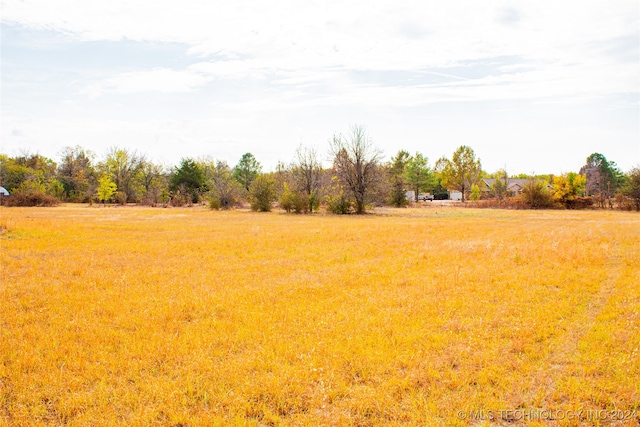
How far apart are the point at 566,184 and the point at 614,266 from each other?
4663 cm

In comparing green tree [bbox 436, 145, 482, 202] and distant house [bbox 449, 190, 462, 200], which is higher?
green tree [bbox 436, 145, 482, 202]

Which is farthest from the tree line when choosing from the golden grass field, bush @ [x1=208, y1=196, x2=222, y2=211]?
the golden grass field

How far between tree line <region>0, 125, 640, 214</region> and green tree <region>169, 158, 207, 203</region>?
0.16 meters

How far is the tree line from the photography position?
4431 centimetres

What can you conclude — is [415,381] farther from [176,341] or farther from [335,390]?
[176,341]

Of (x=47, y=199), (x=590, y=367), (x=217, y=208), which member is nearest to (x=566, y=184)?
(x=217, y=208)

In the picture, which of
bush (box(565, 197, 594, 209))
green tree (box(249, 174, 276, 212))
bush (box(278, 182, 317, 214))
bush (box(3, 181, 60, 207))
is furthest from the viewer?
bush (box(565, 197, 594, 209))

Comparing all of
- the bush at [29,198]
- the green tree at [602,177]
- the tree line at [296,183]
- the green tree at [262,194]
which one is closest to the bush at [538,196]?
the tree line at [296,183]

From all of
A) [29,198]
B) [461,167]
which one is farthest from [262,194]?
[461,167]

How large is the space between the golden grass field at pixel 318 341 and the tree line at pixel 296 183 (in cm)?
3123

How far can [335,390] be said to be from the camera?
16.8ft

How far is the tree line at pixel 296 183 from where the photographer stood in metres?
44.3

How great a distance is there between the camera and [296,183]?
182 feet

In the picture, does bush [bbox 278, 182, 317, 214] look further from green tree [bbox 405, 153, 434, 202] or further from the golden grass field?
green tree [bbox 405, 153, 434, 202]
